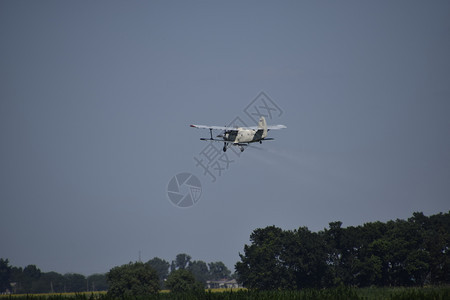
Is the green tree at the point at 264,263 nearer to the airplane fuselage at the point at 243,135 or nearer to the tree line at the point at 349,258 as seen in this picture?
the tree line at the point at 349,258

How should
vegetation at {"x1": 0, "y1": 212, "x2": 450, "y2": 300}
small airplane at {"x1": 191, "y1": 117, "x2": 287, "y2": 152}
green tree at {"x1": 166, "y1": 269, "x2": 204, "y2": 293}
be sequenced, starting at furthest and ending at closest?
green tree at {"x1": 166, "y1": 269, "x2": 204, "y2": 293}
vegetation at {"x1": 0, "y1": 212, "x2": 450, "y2": 300}
small airplane at {"x1": 191, "y1": 117, "x2": 287, "y2": 152}

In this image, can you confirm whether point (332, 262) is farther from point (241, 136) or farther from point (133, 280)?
point (241, 136)

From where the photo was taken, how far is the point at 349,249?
465 feet

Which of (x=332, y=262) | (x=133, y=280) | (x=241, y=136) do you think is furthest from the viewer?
(x=332, y=262)

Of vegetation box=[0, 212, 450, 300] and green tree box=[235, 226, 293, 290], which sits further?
green tree box=[235, 226, 293, 290]

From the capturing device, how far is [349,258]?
452 ft

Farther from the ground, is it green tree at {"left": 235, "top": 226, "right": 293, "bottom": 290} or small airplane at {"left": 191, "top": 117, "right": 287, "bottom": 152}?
small airplane at {"left": 191, "top": 117, "right": 287, "bottom": 152}

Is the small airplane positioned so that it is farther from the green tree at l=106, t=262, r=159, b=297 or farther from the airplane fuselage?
the green tree at l=106, t=262, r=159, b=297

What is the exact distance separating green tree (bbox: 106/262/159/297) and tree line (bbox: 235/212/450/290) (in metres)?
22.9

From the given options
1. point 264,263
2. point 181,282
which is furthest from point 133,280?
point 264,263

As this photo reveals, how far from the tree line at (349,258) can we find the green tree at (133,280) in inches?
900

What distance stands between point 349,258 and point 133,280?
158 feet

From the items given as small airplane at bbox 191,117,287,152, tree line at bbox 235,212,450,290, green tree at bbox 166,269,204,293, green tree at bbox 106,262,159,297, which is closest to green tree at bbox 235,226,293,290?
tree line at bbox 235,212,450,290

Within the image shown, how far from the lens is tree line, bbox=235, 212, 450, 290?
12975 centimetres
